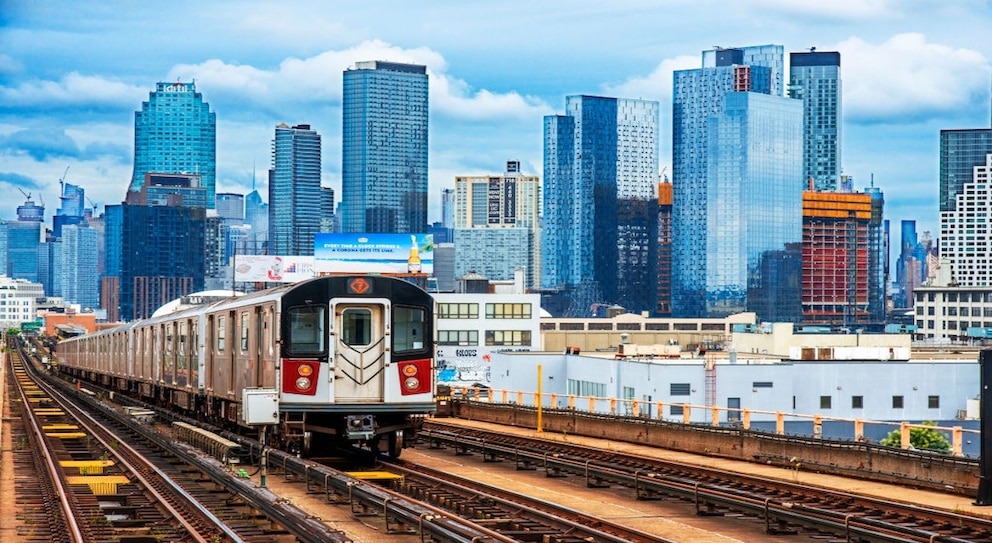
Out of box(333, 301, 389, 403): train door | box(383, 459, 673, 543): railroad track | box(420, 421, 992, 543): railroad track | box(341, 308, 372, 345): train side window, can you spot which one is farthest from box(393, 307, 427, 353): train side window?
box(420, 421, 992, 543): railroad track

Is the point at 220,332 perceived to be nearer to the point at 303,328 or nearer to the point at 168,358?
the point at 303,328

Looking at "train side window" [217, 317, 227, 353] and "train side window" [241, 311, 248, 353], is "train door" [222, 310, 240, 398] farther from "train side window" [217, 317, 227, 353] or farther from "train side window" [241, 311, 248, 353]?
"train side window" [241, 311, 248, 353]

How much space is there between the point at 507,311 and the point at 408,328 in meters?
102

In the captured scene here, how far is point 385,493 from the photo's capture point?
1836 cm

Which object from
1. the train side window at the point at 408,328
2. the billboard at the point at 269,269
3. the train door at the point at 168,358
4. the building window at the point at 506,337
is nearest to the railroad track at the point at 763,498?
the train side window at the point at 408,328

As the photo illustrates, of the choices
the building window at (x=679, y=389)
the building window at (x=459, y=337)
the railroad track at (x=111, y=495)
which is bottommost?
the building window at (x=679, y=389)

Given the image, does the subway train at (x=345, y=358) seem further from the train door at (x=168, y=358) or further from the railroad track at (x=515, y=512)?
the train door at (x=168, y=358)

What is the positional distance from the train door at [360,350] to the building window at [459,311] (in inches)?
3943

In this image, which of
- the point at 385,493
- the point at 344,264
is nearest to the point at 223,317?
the point at 385,493

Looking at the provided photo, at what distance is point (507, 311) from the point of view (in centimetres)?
12544

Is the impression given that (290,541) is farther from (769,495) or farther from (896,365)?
(896,365)

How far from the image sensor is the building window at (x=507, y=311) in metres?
125

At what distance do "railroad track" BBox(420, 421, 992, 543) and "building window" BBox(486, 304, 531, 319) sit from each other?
9759cm

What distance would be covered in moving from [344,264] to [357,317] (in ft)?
357
